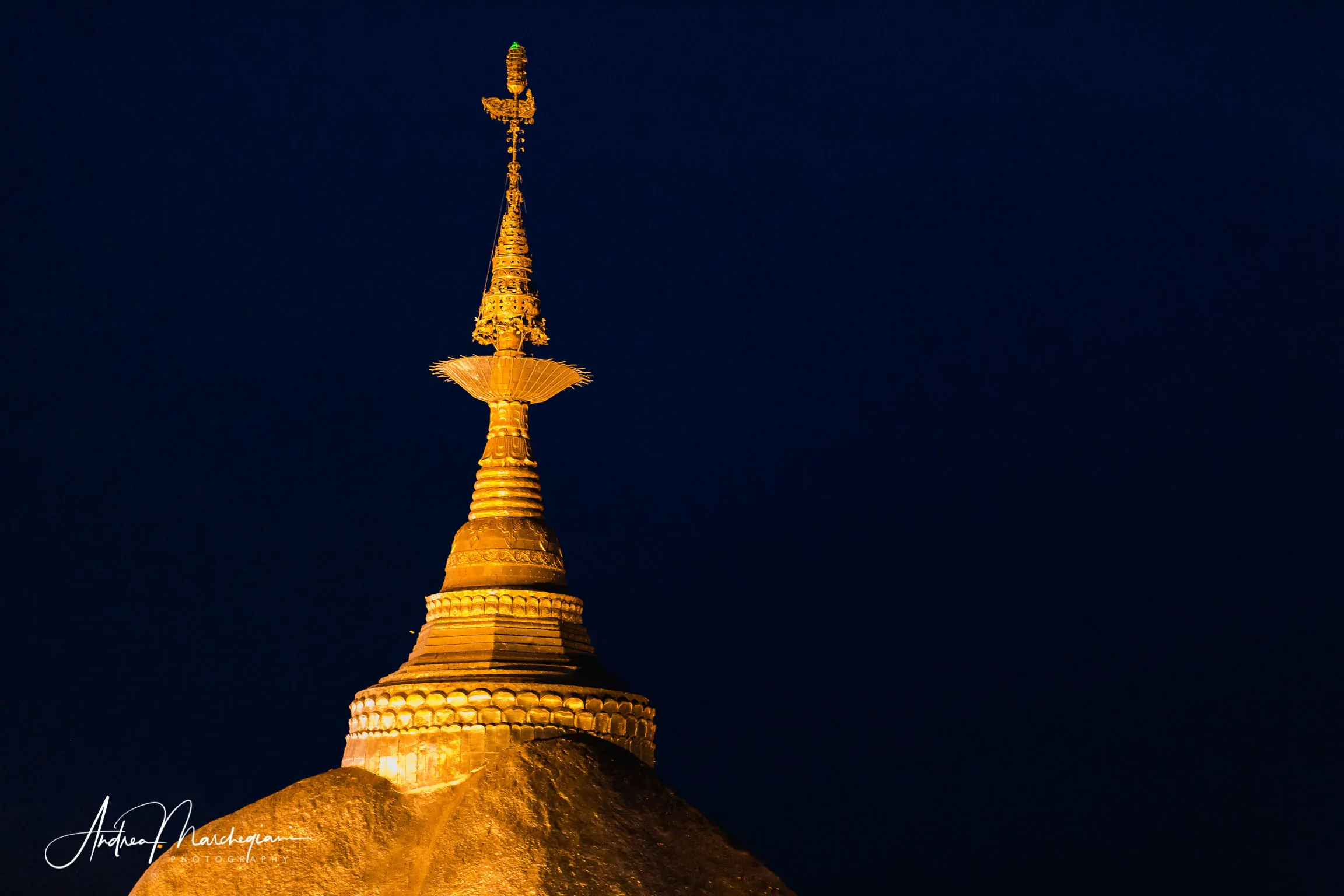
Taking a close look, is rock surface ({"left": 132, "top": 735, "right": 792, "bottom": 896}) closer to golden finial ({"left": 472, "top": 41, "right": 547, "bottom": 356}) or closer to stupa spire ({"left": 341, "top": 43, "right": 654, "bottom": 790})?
stupa spire ({"left": 341, "top": 43, "right": 654, "bottom": 790})

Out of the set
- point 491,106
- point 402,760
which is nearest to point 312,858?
point 402,760

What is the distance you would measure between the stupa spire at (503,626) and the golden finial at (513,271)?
2 centimetres

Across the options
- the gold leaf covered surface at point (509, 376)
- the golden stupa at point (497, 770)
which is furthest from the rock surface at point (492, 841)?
the gold leaf covered surface at point (509, 376)

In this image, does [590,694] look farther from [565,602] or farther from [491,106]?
[491,106]

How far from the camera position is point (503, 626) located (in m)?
24.0

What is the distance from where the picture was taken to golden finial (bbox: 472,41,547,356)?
83.4 feet

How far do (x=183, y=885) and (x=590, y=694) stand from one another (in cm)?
522

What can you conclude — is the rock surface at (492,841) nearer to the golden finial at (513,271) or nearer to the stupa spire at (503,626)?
the stupa spire at (503,626)

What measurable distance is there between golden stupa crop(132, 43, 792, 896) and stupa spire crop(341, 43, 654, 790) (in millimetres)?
23

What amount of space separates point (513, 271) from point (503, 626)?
4.91 meters

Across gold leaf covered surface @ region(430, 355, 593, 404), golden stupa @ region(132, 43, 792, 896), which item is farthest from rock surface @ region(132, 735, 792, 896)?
gold leaf covered surface @ region(430, 355, 593, 404)

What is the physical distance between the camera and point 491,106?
2617 cm

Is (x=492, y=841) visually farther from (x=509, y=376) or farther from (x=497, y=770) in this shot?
(x=509, y=376)

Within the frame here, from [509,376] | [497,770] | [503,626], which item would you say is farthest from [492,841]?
[509,376]
